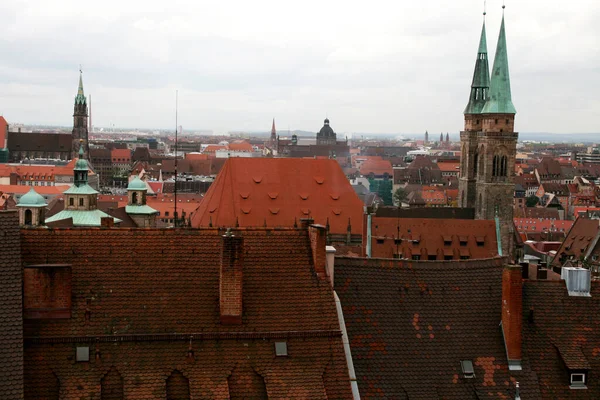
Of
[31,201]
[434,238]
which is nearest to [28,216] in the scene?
[31,201]

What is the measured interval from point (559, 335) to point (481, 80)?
Result: 249ft

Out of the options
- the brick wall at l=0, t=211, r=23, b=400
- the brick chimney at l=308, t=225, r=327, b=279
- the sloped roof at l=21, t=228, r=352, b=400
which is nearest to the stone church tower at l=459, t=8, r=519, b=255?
the brick chimney at l=308, t=225, r=327, b=279

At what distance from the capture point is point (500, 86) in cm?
9138

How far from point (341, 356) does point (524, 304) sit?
762 centimetres

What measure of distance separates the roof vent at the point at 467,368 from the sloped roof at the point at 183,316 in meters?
4.50

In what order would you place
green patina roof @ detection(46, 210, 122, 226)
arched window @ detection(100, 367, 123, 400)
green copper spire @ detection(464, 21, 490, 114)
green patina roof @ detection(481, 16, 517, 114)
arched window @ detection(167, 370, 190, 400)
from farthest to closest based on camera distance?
green copper spire @ detection(464, 21, 490, 114) → green patina roof @ detection(481, 16, 517, 114) → green patina roof @ detection(46, 210, 122, 226) → arched window @ detection(167, 370, 190, 400) → arched window @ detection(100, 367, 123, 400)

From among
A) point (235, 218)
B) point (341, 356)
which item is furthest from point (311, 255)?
point (235, 218)

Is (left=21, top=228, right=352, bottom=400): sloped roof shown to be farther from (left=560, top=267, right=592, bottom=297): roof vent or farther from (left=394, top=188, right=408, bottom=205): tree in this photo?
(left=394, top=188, right=408, bottom=205): tree

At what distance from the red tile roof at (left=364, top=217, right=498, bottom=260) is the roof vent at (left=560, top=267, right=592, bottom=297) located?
1643 inches

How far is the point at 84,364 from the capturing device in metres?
21.9

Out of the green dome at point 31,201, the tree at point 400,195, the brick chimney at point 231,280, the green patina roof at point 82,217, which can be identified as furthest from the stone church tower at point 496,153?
the tree at point 400,195

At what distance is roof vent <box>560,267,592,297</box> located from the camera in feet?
90.9

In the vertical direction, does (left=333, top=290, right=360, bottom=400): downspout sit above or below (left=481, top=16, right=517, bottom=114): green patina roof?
below

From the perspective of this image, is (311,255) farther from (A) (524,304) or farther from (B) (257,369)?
(A) (524,304)
